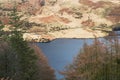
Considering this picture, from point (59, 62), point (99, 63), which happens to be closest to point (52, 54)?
point (59, 62)

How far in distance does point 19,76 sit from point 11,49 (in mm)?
6597

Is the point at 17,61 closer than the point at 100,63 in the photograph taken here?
No

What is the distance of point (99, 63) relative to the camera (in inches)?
3081

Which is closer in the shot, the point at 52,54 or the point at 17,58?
the point at 17,58

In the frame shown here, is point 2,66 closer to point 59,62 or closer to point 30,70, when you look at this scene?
point 30,70

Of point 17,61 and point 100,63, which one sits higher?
point 100,63

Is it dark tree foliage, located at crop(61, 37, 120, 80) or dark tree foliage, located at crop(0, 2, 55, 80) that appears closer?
dark tree foliage, located at crop(61, 37, 120, 80)

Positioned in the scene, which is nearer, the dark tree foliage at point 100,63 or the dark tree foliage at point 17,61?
the dark tree foliage at point 100,63

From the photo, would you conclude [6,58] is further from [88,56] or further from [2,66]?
[88,56]

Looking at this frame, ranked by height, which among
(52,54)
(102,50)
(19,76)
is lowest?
(52,54)

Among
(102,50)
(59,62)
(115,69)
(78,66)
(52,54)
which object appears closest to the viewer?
(115,69)

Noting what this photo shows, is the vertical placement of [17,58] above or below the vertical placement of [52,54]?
above

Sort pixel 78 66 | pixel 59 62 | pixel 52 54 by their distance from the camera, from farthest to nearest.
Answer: pixel 52 54 < pixel 59 62 < pixel 78 66

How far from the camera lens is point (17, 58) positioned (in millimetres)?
88625
